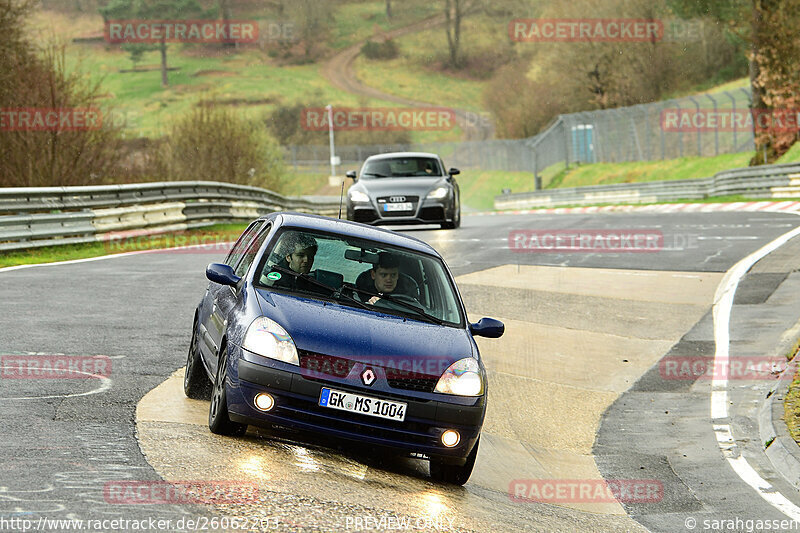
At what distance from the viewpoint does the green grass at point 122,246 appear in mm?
19406

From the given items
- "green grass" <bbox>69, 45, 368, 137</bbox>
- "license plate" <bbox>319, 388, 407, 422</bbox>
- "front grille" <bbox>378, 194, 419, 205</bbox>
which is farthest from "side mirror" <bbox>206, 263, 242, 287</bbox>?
"green grass" <bbox>69, 45, 368, 137</bbox>

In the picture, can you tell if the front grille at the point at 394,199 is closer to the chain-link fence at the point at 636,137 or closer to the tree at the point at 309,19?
the chain-link fence at the point at 636,137

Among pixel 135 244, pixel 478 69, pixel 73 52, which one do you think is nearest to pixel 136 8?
pixel 73 52

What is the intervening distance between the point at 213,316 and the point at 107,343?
9.53ft

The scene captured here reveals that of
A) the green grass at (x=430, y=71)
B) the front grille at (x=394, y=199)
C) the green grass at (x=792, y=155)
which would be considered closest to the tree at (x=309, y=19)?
the green grass at (x=430, y=71)

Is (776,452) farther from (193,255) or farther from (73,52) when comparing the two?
(73,52)

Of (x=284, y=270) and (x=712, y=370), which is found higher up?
(x=284, y=270)

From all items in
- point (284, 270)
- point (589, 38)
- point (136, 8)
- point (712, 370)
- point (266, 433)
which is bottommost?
point (712, 370)

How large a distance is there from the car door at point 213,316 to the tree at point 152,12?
475 feet

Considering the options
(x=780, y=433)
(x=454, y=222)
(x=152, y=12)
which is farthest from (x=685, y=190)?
(x=152, y=12)

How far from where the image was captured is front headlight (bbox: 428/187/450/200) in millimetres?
22844

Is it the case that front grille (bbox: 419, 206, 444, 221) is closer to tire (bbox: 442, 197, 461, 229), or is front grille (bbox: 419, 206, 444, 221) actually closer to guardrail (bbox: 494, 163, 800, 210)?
tire (bbox: 442, 197, 461, 229)

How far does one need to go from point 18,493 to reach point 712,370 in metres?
8.77

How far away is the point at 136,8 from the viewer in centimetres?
15475
